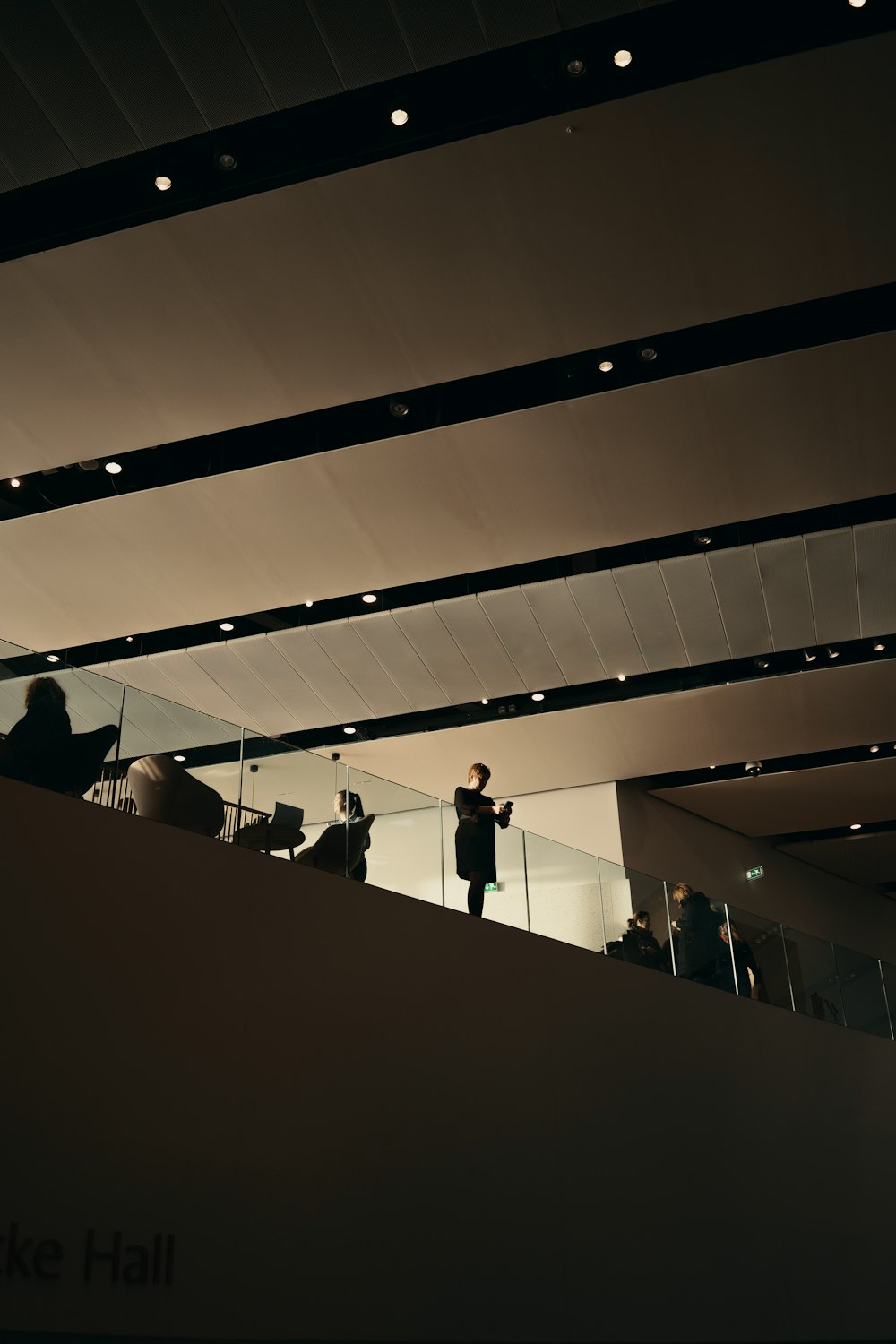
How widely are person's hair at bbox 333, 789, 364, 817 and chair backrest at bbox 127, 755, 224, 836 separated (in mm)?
875

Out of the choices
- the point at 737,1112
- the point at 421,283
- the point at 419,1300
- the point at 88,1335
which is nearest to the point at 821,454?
the point at 421,283

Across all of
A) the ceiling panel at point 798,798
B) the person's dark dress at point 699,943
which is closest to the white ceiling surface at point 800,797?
the ceiling panel at point 798,798

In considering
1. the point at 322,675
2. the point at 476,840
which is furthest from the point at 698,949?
the point at 322,675

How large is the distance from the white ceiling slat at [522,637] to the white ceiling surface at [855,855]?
262 inches

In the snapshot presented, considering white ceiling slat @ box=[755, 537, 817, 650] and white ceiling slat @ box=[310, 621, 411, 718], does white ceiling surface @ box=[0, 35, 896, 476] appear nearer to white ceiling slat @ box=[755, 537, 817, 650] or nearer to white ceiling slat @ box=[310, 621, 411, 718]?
white ceiling slat @ box=[755, 537, 817, 650]

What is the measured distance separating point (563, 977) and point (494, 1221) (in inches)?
67.5

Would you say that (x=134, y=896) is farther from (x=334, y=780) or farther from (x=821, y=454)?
(x=821, y=454)

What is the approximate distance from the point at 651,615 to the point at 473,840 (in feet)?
12.2

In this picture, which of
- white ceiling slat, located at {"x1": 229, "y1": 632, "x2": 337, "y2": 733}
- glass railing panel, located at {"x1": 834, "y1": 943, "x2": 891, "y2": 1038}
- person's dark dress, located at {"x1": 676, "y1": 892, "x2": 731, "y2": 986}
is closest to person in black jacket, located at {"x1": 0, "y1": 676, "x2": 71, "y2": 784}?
person's dark dress, located at {"x1": 676, "y1": 892, "x2": 731, "y2": 986}

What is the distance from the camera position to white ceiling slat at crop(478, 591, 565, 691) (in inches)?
409

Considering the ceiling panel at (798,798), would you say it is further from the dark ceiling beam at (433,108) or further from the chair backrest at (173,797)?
the chair backrest at (173,797)

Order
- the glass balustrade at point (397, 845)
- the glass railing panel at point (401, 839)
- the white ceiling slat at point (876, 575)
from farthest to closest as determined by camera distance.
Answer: the white ceiling slat at point (876, 575) < the glass railing panel at point (401, 839) < the glass balustrade at point (397, 845)

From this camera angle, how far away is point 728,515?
898 cm

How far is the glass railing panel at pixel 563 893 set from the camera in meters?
7.84
